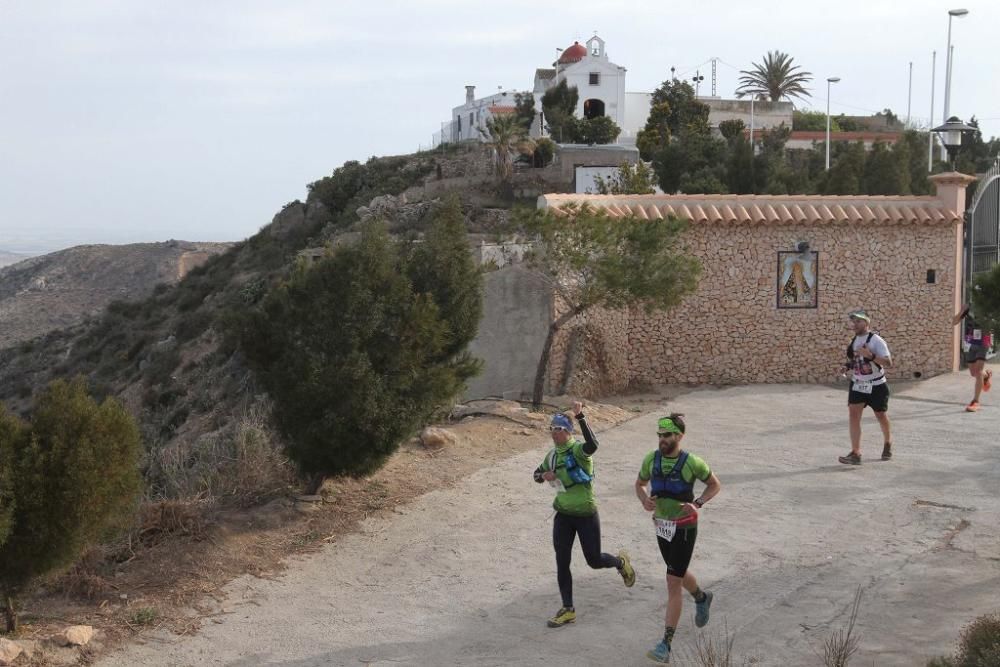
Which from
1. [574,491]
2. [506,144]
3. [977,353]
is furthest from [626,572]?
[506,144]

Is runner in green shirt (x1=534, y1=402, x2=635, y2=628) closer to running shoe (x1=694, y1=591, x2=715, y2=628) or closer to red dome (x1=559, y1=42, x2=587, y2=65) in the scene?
running shoe (x1=694, y1=591, x2=715, y2=628)

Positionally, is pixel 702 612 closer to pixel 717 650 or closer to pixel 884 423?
pixel 717 650

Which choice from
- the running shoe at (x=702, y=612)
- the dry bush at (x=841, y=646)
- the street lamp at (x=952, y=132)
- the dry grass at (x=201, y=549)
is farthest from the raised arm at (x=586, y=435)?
the street lamp at (x=952, y=132)

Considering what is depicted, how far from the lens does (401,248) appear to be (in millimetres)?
11609

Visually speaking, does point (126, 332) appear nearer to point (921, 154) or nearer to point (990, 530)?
point (921, 154)

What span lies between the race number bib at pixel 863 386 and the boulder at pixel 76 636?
8628 mm

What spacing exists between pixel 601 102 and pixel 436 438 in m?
55.9

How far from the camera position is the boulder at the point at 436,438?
12.8 m

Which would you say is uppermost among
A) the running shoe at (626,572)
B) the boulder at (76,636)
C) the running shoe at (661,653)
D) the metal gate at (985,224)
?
the metal gate at (985,224)

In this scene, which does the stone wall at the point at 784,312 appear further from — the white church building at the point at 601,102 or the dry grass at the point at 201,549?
the white church building at the point at 601,102

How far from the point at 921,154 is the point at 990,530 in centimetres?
4128

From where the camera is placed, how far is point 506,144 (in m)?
54.3

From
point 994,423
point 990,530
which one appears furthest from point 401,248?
point 994,423

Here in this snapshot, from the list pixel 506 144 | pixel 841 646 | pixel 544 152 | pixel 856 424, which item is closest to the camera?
pixel 841 646
